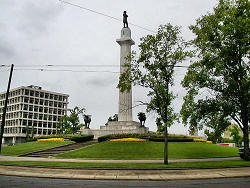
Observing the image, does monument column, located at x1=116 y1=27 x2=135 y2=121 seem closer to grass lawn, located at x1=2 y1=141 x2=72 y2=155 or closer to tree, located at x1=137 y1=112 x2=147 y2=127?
tree, located at x1=137 y1=112 x2=147 y2=127

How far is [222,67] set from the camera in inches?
816

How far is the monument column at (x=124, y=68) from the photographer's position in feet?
149

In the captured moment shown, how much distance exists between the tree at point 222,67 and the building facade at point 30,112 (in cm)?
8920

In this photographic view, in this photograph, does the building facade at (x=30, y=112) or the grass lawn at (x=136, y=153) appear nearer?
the grass lawn at (x=136, y=153)

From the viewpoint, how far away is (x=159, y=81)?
20.7 meters

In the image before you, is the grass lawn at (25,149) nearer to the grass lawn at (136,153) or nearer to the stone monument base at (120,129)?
the grass lawn at (136,153)

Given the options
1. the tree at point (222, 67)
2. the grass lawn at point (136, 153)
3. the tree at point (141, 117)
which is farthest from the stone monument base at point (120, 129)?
the tree at point (222, 67)

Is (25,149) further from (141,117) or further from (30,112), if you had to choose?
(30,112)

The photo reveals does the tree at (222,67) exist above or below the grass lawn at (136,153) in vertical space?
above

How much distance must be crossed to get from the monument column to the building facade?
216 feet

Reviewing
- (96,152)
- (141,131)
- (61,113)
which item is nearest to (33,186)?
(96,152)

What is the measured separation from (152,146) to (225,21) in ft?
56.3

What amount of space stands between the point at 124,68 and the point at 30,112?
74910mm

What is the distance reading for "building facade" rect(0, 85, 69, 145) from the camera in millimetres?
99762
